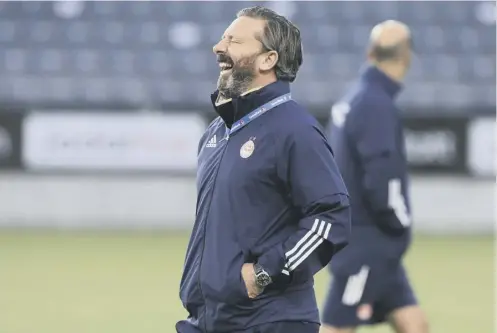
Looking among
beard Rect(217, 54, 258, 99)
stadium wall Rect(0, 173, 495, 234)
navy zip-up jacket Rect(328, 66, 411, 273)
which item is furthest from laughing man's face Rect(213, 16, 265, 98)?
stadium wall Rect(0, 173, 495, 234)

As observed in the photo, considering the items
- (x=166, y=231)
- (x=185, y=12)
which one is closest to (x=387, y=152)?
(x=166, y=231)

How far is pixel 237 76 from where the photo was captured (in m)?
4.55

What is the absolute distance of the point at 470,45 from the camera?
17438 millimetres

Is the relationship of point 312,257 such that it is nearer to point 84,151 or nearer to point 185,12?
point 84,151

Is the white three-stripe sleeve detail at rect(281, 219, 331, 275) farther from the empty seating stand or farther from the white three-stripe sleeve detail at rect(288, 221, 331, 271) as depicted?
the empty seating stand

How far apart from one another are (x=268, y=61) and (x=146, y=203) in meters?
10.6

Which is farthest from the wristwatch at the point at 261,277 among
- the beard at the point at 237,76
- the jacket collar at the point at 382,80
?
the jacket collar at the point at 382,80

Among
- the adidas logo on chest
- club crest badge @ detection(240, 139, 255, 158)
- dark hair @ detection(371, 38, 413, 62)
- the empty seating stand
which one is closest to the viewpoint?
club crest badge @ detection(240, 139, 255, 158)

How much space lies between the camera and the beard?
4.55 meters

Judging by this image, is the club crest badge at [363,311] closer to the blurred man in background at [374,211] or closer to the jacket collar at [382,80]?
the blurred man in background at [374,211]

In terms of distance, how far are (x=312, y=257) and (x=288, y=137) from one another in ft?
1.45

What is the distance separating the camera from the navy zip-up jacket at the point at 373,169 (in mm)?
6676

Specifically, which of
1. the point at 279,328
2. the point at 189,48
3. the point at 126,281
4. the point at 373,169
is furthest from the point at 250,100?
the point at 189,48

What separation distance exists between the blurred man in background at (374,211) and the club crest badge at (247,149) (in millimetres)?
2269
